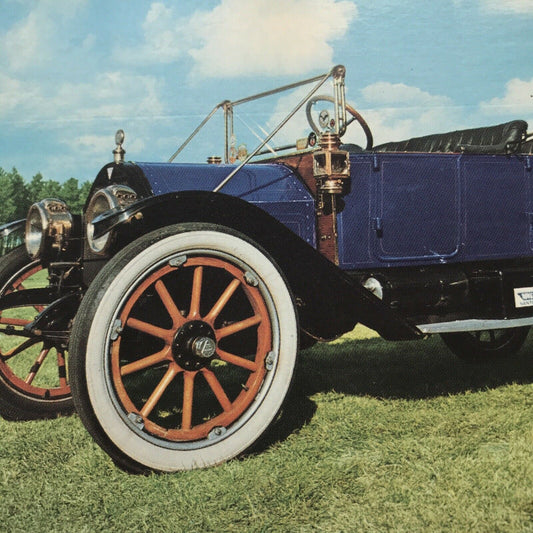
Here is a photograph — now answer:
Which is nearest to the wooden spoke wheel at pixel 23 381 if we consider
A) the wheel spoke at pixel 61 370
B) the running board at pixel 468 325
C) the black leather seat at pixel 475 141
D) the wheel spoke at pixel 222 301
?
the wheel spoke at pixel 61 370

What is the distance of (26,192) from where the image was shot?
63.9 meters

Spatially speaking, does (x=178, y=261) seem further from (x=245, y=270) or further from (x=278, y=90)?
(x=278, y=90)

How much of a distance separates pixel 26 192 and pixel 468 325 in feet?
216

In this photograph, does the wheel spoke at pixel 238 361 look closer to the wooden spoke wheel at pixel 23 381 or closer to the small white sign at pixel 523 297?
the wooden spoke wheel at pixel 23 381

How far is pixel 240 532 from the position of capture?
7.15 feet

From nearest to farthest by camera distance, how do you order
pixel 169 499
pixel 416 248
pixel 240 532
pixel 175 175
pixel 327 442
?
pixel 240 532
pixel 169 499
pixel 327 442
pixel 175 175
pixel 416 248

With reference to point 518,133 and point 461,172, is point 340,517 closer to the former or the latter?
point 461,172

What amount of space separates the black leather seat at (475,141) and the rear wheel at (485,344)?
135cm

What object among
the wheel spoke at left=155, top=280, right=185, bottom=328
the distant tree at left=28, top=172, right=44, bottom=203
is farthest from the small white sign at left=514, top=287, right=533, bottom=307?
the distant tree at left=28, top=172, right=44, bottom=203

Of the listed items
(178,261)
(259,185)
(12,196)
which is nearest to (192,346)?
(178,261)

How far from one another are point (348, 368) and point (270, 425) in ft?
6.43

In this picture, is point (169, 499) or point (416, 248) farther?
point (416, 248)

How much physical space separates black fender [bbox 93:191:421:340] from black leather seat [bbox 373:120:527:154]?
1462mm

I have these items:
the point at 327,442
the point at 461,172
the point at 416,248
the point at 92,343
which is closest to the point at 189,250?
the point at 92,343
